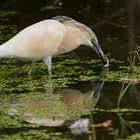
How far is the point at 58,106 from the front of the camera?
18.3ft

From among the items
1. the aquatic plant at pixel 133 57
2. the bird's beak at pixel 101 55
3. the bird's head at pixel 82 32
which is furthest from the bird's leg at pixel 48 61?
the aquatic plant at pixel 133 57

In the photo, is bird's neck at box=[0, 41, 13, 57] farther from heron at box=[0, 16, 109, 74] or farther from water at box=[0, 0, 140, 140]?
water at box=[0, 0, 140, 140]

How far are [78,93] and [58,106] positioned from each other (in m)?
0.55

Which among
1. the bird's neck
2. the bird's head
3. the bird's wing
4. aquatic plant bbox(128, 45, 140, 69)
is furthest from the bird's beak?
the bird's neck

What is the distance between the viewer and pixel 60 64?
7.29 m

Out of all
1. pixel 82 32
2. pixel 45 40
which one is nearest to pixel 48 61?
pixel 45 40

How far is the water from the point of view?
4.93m

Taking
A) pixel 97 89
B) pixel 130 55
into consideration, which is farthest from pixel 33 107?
pixel 130 55

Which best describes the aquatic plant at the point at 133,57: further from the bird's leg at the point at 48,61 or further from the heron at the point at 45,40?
the bird's leg at the point at 48,61

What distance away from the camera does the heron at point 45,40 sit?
6.46 metres

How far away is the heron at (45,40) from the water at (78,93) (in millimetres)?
288

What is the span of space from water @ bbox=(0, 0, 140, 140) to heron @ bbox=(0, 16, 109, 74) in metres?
0.29

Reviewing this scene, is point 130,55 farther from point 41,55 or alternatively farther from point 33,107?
Result: point 33,107

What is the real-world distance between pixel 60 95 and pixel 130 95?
69 centimetres
